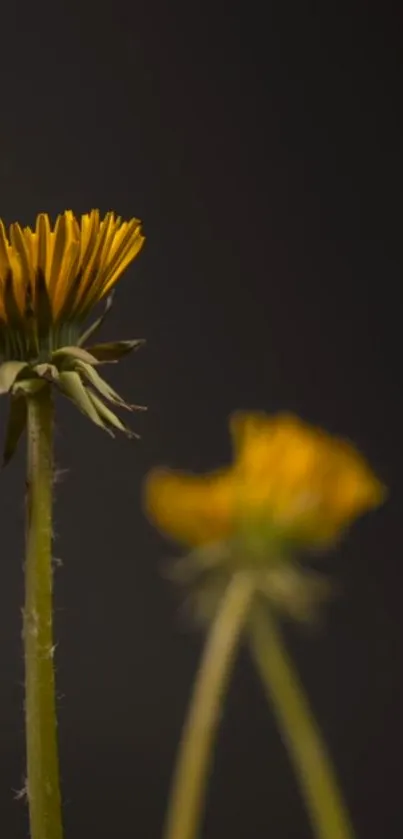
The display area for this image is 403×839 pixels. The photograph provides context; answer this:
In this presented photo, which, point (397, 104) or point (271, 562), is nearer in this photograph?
point (271, 562)

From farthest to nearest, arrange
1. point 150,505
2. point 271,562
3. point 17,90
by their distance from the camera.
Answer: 1. point 17,90
2. point 271,562
3. point 150,505

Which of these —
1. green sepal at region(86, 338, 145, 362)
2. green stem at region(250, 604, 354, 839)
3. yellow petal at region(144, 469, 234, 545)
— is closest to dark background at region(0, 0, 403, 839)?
green stem at region(250, 604, 354, 839)

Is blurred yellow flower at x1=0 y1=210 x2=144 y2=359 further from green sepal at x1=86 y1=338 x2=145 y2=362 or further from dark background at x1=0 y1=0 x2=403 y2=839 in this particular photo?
dark background at x1=0 y1=0 x2=403 y2=839

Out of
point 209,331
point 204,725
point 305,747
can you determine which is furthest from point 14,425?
point 209,331

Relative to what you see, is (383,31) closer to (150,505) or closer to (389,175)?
(389,175)

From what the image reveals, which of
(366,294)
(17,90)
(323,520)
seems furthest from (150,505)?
(366,294)

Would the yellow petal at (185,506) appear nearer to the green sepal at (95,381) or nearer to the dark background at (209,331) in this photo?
the green sepal at (95,381)

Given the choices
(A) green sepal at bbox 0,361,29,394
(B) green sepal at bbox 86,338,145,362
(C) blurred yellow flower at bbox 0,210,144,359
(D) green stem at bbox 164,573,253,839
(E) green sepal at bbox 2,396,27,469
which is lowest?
(D) green stem at bbox 164,573,253,839

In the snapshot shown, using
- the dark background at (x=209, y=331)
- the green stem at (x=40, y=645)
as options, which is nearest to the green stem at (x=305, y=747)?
the green stem at (x=40, y=645)
